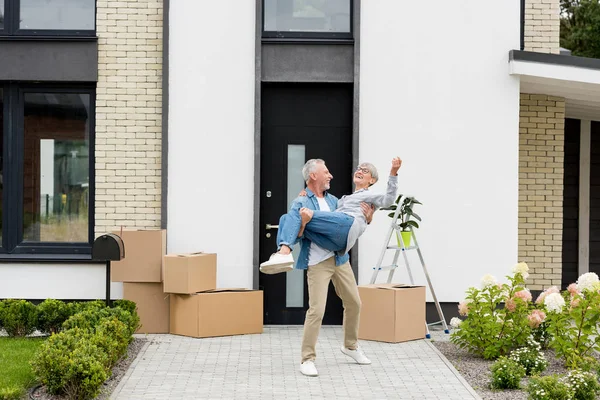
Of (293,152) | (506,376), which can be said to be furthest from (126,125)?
(506,376)

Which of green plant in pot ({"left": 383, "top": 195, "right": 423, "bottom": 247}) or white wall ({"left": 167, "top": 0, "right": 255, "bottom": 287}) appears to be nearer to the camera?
green plant in pot ({"left": 383, "top": 195, "right": 423, "bottom": 247})

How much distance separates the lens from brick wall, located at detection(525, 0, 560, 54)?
12.2 meters

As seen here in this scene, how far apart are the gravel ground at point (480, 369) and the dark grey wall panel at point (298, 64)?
10.8 feet

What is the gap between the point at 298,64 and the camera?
11.4m

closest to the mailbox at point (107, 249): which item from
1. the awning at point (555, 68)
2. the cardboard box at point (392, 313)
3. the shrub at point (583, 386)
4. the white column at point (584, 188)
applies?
the cardboard box at point (392, 313)

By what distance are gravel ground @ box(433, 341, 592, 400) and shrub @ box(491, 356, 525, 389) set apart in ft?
0.20

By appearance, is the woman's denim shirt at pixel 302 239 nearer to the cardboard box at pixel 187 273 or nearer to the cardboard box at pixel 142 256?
the cardboard box at pixel 187 273

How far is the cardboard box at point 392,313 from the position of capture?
1032 centimetres

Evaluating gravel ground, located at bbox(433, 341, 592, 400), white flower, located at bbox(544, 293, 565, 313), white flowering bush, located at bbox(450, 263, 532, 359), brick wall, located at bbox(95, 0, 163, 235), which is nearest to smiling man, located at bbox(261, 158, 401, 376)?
gravel ground, located at bbox(433, 341, 592, 400)

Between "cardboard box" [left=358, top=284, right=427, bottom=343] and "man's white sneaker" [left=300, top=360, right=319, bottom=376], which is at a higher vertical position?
"cardboard box" [left=358, top=284, right=427, bottom=343]

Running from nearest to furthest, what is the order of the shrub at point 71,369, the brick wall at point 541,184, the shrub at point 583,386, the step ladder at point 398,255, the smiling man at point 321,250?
A: 1. the shrub at point 71,369
2. the shrub at point 583,386
3. the smiling man at point 321,250
4. the step ladder at point 398,255
5. the brick wall at point 541,184

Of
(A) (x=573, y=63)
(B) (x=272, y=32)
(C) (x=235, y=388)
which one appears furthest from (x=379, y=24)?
(C) (x=235, y=388)

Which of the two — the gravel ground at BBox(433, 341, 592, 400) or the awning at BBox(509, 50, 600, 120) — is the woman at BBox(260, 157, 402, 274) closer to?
the gravel ground at BBox(433, 341, 592, 400)

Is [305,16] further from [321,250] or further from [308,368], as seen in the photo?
[308,368]
